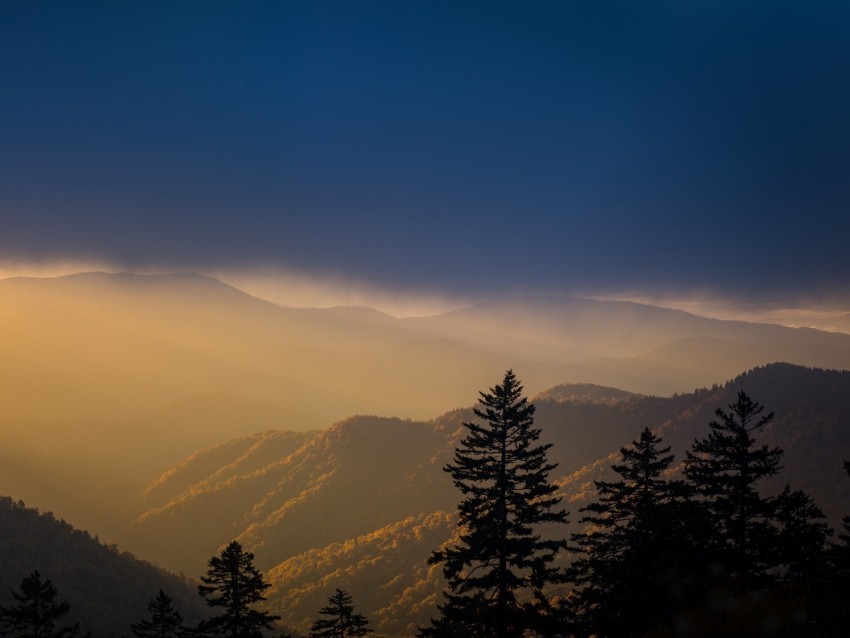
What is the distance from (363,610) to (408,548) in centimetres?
3765

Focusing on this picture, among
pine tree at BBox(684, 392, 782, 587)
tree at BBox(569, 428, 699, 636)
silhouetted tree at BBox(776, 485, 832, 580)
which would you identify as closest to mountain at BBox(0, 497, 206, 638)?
tree at BBox(569, 428, 699, 636)

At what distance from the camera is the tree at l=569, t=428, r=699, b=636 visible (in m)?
20.4

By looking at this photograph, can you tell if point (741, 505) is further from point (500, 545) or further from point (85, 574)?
point (85, 574)

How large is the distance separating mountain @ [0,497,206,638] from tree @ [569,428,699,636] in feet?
331

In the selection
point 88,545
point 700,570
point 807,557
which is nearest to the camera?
point 700,570

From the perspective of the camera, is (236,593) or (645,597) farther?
(236,593)

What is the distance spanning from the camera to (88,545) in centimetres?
12594

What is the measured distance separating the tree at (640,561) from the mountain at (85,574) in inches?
3976

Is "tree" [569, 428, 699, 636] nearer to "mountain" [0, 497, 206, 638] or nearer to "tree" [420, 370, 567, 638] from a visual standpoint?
"tree" [420, 370, 567, 638]

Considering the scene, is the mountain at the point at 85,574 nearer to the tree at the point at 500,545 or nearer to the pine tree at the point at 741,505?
the tree at the point at 500,545

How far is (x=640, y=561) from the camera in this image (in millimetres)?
23734

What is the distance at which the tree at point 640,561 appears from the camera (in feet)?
66.9

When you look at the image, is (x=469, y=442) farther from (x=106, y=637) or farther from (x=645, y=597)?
(x=106, y=637)

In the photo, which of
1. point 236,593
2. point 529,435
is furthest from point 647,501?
point 236,593
